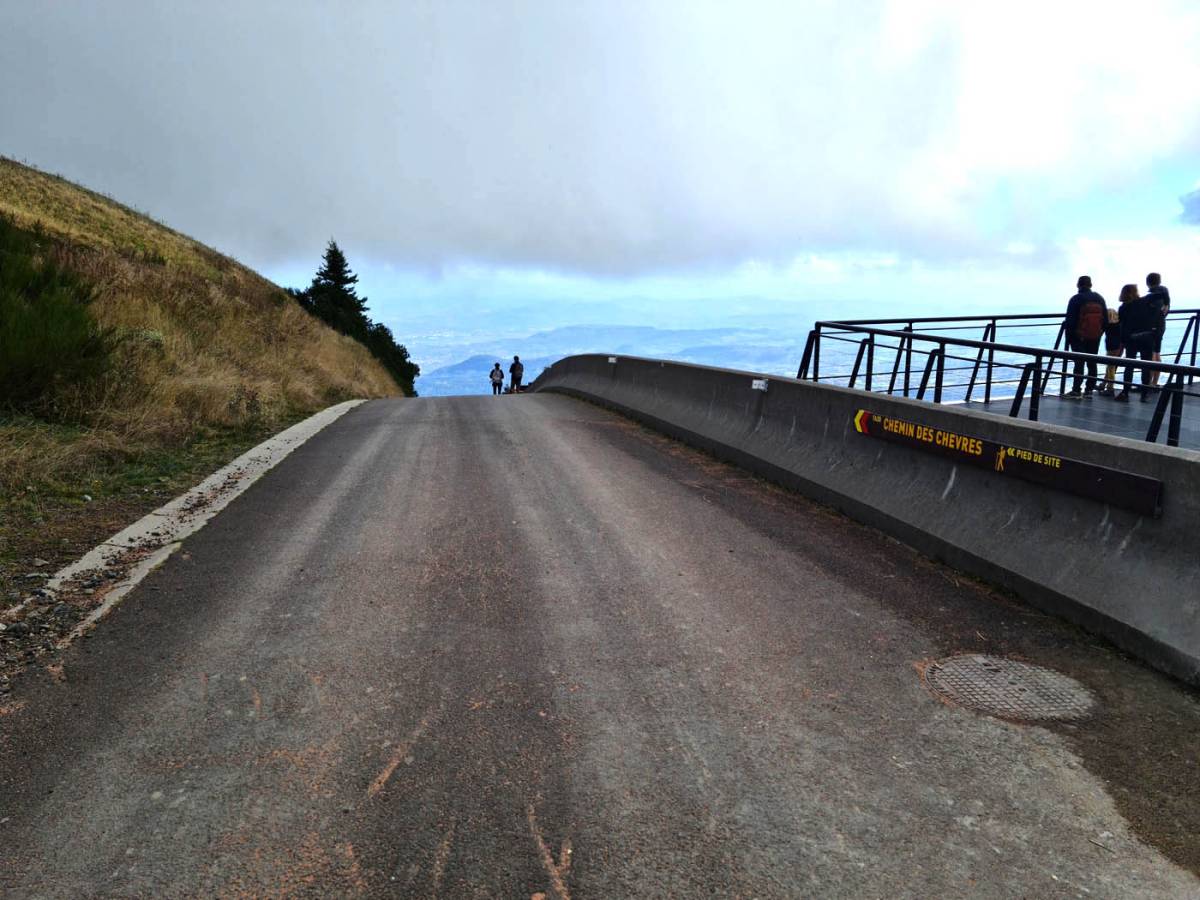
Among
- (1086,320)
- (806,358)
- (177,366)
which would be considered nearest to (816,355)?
(806,358)

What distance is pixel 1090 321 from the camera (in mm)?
12984

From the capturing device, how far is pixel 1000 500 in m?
5.65

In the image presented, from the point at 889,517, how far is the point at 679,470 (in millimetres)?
3251

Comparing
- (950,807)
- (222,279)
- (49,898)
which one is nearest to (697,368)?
(950,807)

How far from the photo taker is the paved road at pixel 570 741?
266 centimetres

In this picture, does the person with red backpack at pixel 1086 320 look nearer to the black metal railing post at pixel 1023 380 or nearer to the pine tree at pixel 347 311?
the black metal railing post at pixel 1023 380

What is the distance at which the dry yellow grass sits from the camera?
335 inches

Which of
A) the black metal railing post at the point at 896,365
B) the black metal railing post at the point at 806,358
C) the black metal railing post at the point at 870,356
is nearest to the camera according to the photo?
the black metal railing post at the point at 870,356

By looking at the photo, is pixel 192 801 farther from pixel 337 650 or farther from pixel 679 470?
pixel 679 470

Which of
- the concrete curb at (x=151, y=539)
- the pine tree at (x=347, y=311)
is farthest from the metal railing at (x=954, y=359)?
the pine tree at (x=347, y=311)

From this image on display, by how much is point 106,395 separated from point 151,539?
4.58 m

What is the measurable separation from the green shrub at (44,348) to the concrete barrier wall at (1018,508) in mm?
8022

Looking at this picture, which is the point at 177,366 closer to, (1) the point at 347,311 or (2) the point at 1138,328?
(2) the point at 1138,328

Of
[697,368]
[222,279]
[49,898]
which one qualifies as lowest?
[49,898]
